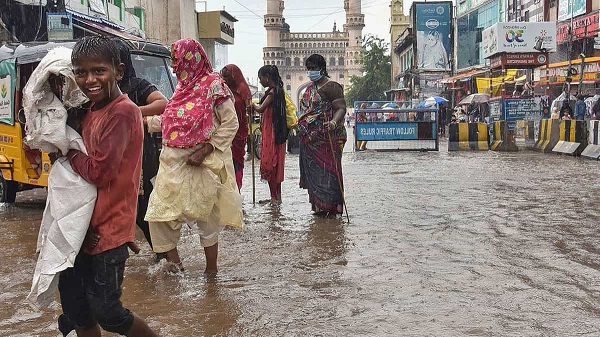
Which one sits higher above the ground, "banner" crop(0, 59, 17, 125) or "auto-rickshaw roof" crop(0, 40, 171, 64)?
"auto-rickshaw roof" crop(0, 40, 171, 64)

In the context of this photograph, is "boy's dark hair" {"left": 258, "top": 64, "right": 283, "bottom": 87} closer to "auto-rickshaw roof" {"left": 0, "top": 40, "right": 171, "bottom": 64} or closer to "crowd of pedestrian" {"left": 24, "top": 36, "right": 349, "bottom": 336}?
"crowd of pedestrian" {"left": 24, "top": 36, "right": 349, "bottom": 336}

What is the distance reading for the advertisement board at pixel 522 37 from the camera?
887 inches

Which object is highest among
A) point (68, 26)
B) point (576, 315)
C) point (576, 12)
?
point (576, 12)

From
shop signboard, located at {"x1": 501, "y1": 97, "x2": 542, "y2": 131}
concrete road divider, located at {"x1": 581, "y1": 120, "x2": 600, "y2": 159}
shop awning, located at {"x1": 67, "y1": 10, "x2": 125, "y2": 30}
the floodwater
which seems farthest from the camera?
shop signboard, located at {"x1": 501, "y1": 97, "x2": 542, "y2": 131}

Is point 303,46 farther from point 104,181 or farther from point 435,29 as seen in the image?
point 104,181

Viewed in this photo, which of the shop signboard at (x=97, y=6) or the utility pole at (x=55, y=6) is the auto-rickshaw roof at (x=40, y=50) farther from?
the shop signboard at (x=97, y=6)

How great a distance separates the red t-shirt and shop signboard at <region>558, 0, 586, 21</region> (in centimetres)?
2862

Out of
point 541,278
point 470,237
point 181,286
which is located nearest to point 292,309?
point 181,286

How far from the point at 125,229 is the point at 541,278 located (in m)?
2.93

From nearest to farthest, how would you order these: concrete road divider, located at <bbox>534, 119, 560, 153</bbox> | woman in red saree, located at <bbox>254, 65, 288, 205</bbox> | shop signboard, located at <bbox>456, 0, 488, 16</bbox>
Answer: woman in red saree, located at <bbox>254, 65, 288, 205</bbox>, concrete road divider, located at <bbox>534, 119, 560, 153</bbox>, shop signboard, located at <bbox>456, 0, 488, 16</bbox>

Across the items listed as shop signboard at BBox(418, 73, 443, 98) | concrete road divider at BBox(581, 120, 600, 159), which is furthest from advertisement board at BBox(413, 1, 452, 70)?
concrete road divider at BBox(581, 120, 600, 159)

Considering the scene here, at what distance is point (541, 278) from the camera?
4660 millimetres

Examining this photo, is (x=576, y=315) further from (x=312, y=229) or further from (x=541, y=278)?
(x=312, y=229)

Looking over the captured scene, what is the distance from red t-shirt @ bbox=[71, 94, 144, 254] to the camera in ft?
8.87
